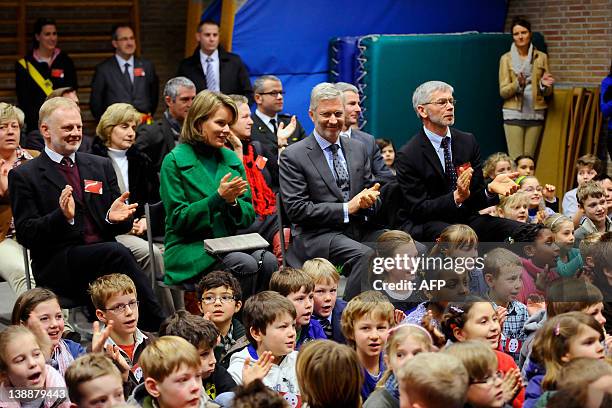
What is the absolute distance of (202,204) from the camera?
5852 millimetres

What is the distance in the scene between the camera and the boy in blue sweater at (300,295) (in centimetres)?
525

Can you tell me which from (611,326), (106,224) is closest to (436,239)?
(611,326)

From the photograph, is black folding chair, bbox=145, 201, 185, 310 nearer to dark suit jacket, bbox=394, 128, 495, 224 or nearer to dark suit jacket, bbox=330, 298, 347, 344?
dark suit jacket, bbox=330, 298, 347, 344

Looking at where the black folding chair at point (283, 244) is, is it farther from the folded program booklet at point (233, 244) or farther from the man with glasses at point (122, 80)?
the man with glasses at point (122, 80)

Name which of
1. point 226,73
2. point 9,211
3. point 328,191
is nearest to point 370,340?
point 328,191

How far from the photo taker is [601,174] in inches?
329

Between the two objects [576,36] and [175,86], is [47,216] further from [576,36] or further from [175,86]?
[576,36]

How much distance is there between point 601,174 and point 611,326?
3108 mm

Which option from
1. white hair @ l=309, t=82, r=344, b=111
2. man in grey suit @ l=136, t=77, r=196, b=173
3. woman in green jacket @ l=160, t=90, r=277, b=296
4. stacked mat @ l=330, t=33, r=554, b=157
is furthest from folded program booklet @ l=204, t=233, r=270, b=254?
stacked mat @ l=330, t=33, r=554, b=157

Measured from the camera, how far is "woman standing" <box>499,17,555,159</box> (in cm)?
1080

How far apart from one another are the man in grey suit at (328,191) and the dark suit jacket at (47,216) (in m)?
0.97

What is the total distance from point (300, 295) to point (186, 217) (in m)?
0.94

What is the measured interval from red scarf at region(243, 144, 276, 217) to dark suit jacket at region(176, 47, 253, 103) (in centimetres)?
290

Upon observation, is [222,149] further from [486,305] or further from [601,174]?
[601,174]
